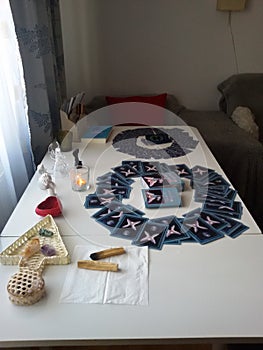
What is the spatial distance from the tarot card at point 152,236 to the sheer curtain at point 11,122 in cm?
73

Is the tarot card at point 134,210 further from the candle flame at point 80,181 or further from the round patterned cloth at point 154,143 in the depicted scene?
the round patterned cloth at point 154,143

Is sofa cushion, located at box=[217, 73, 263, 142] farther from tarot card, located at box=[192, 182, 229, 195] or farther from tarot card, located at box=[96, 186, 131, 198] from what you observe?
tarot card, located at box=[96, 186, 131, 198]

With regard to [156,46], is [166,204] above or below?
below

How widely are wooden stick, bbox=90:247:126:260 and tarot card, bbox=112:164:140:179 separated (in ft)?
1.66

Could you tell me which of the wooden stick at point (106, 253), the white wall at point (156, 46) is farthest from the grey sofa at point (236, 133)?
the wooden stick at point (106, 253)

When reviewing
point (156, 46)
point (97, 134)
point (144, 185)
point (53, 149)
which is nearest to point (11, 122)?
point (53, 149)

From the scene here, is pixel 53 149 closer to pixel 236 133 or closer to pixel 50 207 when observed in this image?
pixel 50 207

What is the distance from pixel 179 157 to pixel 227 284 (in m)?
0.88

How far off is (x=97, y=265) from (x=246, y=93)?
2.26 metres

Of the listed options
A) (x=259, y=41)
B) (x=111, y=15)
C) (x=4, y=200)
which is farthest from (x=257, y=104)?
(x=4, y=200)

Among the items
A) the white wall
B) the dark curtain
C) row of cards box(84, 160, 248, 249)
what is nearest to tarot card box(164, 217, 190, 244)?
row of cards box(84, 160, 248, 249)

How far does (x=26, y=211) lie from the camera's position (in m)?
1.24

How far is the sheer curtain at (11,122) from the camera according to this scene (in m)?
1.56

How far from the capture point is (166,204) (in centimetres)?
127
